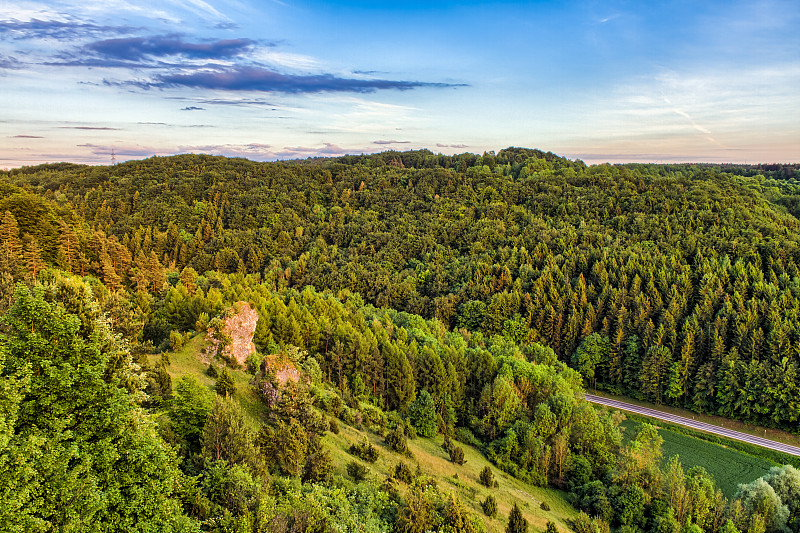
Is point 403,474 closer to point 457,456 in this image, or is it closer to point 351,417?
point 351,417

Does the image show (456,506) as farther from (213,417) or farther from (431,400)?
(431,400)

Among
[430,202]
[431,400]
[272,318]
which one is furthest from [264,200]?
[431,400]

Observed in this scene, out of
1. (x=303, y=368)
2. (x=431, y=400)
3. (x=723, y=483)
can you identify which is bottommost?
(x=723, y=483)

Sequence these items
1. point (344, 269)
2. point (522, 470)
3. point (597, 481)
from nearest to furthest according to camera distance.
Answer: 1. point (597, 481)
2. point (522, 470)
3. point (344, 269)

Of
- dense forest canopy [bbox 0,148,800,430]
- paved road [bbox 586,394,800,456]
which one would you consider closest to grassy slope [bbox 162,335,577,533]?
dense forest canopy [bbox 0,148,800,430]

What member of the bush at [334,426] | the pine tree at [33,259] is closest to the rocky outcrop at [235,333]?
the bush at [334,426]

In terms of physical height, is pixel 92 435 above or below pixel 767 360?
above
